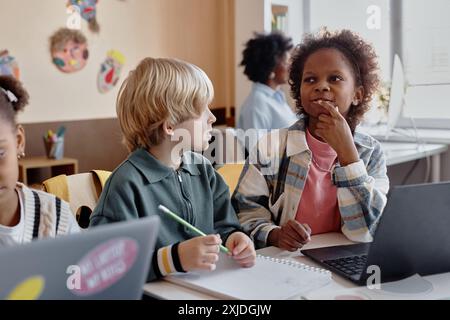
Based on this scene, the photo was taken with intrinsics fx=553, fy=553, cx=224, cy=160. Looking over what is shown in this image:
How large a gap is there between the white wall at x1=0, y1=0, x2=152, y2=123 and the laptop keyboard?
331cm

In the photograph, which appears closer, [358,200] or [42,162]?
[358,200]

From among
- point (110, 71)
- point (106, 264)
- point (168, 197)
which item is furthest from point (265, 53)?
point (106, 264)

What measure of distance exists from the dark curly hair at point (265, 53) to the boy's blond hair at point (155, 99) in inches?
86.5

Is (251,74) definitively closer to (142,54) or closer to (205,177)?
(142,54)

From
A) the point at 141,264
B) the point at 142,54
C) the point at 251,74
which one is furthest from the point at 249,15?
the point at 141,264

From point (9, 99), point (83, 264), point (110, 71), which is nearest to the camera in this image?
point (83, 264)

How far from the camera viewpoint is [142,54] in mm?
4809

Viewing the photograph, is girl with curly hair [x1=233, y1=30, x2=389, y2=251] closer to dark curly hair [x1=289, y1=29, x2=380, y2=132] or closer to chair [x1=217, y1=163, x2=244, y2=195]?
dark curly hair [x1=289, y1=29, x2=380, y2=132]

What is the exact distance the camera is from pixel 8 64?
4.00 m

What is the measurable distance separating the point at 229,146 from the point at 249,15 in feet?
5.14

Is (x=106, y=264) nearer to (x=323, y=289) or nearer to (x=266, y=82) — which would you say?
(x=323, y=289)

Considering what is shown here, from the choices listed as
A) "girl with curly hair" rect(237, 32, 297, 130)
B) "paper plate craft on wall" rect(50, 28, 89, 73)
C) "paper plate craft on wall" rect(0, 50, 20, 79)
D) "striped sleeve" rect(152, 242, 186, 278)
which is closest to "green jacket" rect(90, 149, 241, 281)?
"striped sleeve" rect(152, 242, 186, 278)

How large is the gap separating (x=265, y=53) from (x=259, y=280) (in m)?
2.62

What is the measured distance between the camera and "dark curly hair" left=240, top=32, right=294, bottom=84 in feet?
11.4
